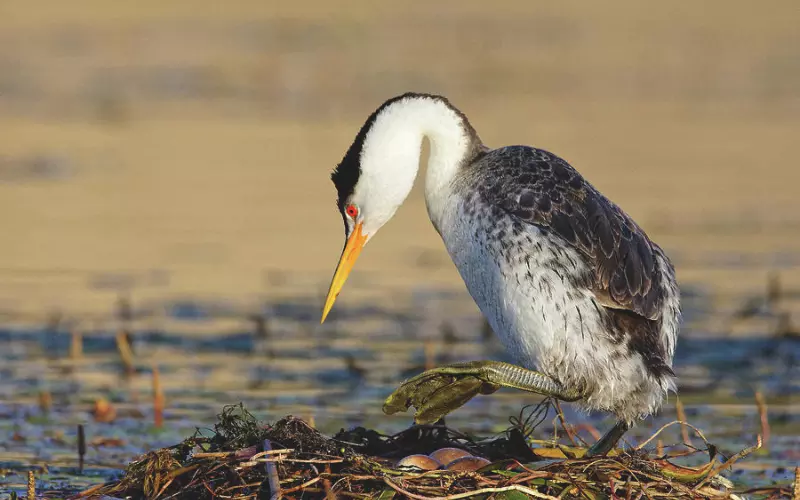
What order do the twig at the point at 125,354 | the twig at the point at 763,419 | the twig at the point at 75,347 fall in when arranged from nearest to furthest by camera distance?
the twig at the point at 763,419 < the twig at the point at 125,354 < the twig at the point at 75,347

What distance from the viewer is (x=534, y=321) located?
6496 mm

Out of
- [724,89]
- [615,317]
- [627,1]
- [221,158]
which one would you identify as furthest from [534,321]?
[627,1]

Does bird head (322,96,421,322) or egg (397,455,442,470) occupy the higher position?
bird head (322,96,421,322)

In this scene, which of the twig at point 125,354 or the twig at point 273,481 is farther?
the twig at point 125,354

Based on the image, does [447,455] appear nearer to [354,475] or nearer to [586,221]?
[354,475]

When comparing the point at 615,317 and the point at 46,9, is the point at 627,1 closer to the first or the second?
the point at 46,9

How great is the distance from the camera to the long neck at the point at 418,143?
7.26 metres

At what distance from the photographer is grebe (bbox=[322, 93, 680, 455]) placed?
6500mm

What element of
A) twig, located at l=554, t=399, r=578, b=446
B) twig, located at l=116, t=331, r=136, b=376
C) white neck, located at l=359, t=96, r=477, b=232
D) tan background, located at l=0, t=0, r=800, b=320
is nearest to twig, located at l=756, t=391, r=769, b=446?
twig, located at l=554, t=399, r=578, b=446

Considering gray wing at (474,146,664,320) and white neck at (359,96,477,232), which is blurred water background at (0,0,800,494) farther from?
white neck at (359,96,477,232)

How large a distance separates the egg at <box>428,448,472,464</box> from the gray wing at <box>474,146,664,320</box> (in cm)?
91

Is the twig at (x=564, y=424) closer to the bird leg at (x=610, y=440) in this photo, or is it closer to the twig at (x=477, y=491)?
the bird leg at (x=610, y=440)

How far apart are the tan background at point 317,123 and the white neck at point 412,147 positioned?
14.0 ft

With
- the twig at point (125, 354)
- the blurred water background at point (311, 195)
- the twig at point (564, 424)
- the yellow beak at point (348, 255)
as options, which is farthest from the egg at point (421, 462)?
the twig at point (125, 354)
